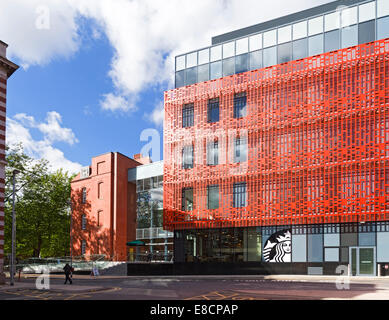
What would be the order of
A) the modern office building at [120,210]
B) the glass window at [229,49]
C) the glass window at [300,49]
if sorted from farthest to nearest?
the modern office building at [120,210], the glass window at [229,49], the glass window at [300,49]

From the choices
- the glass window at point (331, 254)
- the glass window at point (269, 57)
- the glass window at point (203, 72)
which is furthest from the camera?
the glass window at point (203, 72)

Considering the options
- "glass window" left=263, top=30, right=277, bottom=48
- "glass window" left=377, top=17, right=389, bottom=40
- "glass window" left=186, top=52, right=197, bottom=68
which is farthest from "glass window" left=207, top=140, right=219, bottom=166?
"glass window" left=377, top=17, right=389, bottom=40

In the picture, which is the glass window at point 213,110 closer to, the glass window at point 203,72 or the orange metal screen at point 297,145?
the orange metal screen at point 297,145

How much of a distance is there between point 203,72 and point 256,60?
248 inches

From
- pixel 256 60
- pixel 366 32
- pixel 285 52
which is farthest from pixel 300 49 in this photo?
pixel 366 32

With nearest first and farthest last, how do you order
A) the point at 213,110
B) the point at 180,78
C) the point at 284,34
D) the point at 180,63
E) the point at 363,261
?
the point at 363,261 < the point at 284,34 < the point at 213,110 < the point at 180,78 < the point at 180,63

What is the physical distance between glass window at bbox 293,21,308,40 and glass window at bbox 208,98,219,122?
10.1 metres

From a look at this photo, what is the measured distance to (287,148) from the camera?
4122 centimetres

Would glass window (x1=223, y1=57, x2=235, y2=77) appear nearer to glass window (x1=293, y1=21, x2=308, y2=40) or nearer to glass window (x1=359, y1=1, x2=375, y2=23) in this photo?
glass window (x1=293, y1=21, x2=308, y2=40)

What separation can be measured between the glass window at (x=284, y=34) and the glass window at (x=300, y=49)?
93cm

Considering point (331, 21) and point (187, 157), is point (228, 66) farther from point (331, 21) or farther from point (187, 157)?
point (331, 21)

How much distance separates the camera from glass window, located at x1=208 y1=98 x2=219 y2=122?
46031mm

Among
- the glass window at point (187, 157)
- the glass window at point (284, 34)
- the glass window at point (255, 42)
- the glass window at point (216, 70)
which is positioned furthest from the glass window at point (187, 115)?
the glass window at point (284, 34)

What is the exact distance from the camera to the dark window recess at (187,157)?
1842 inches
